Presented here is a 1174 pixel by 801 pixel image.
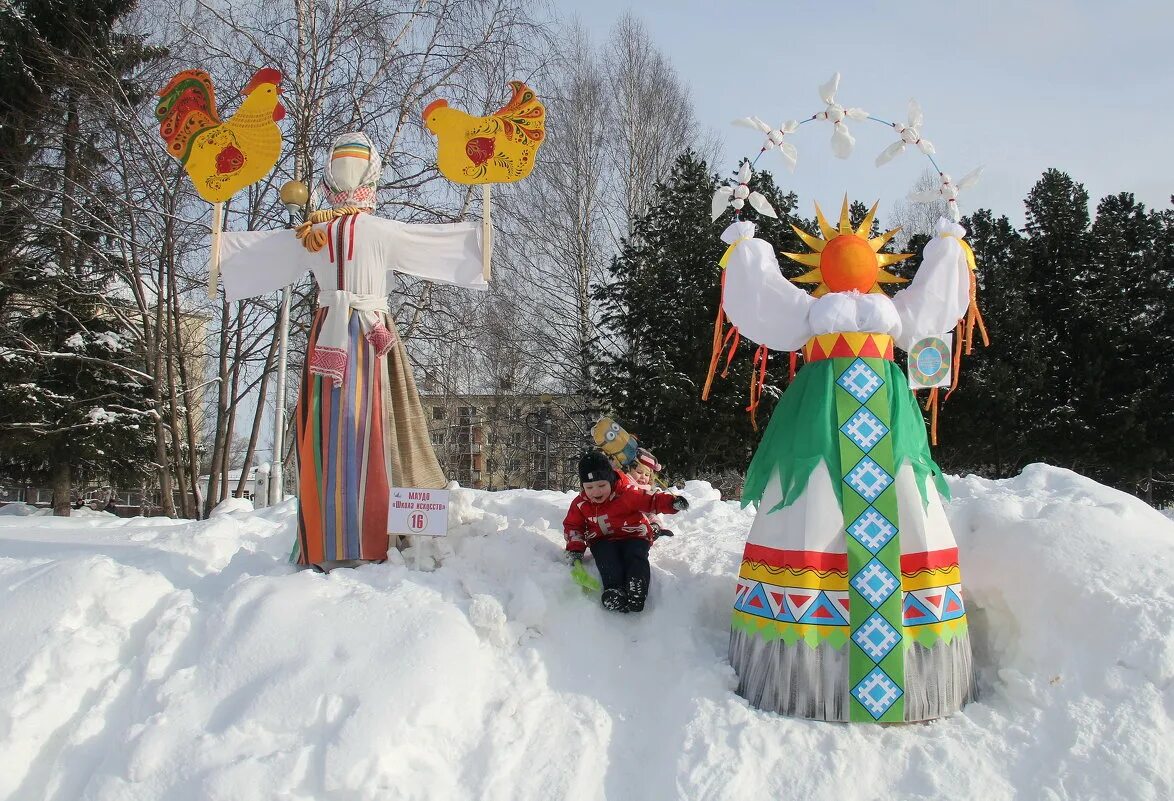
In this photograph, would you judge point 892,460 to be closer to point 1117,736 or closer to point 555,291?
point 1117,736

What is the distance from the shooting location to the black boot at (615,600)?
3932mm

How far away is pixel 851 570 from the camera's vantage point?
3.42 metres

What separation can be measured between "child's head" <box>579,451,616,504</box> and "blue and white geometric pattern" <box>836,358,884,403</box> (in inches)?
50.9

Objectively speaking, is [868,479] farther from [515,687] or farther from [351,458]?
[351,458]

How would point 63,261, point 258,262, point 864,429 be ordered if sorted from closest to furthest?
point 864,429, point 258,262, point 63,261

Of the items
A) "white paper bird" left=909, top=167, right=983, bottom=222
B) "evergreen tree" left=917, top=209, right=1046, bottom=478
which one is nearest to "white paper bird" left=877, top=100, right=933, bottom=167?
"white paper bird" left=909, top=167, right=983, bottom=222

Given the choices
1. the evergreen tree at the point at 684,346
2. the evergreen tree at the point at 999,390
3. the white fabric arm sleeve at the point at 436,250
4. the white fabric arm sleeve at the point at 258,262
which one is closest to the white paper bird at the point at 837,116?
the white fabric arm sleeve at the point at 436,250

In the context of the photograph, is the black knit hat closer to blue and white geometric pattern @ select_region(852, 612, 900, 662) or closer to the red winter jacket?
the red winter jacket

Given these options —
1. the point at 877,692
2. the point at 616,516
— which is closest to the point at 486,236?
the point at 616,516

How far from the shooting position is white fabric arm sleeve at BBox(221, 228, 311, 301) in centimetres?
471

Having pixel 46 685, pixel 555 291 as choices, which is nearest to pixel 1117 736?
pixel 46 685

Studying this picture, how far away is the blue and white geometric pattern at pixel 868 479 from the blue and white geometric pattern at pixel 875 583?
10.6 inches

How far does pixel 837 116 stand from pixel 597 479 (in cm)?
208

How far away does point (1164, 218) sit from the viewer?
17.8 metres
